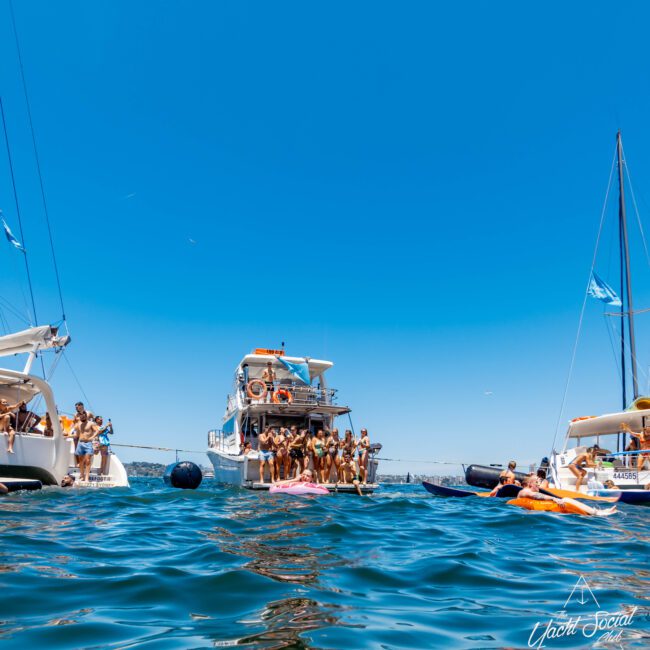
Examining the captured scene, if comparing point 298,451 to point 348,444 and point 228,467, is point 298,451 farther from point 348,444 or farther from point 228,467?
point 228,467

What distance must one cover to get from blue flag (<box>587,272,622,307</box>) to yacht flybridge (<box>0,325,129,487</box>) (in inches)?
934

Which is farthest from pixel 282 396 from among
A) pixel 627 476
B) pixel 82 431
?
pixel 627 476

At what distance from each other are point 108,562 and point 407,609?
10.9 feet

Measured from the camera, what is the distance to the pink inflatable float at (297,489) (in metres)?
16.8

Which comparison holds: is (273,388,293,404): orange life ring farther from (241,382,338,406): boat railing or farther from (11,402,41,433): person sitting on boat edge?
(11,402,41,433): person sitting on boat edge

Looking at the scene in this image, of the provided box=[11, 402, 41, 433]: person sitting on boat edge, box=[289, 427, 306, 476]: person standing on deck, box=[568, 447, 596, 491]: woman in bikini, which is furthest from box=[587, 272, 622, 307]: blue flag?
box=[11, 402, 41, 433]: person sitting on boat edge

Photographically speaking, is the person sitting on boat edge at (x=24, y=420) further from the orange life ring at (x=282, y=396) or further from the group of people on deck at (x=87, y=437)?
the orange life ring at (x=282, y=396)

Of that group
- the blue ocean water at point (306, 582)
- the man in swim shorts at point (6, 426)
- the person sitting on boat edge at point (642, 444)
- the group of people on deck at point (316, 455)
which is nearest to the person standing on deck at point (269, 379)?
the group of people on deck at point (316, 455)

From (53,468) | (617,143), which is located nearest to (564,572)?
(53,468)

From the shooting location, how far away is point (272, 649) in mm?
3502

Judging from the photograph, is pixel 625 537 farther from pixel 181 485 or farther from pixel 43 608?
pixel 181 485

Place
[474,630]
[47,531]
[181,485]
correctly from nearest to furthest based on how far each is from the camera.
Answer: [474,630] → [47,531] → [181,485]

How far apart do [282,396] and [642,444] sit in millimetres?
13315

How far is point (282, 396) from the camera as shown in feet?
72.6
